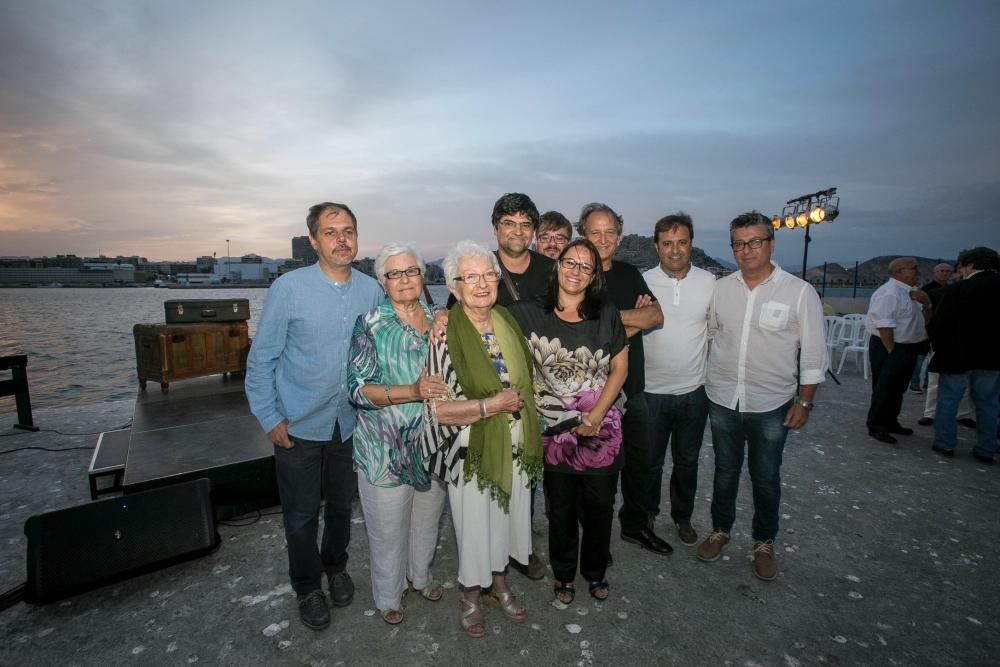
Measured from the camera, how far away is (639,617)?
265 centimetres

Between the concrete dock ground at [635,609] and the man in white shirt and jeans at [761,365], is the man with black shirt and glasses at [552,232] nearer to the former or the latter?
the man in white shirt and jeans at [761,365]

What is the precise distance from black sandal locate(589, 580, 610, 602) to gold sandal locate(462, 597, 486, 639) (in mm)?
706

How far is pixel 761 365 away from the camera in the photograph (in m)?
3.04

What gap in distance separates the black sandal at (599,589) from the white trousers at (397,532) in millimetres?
1008

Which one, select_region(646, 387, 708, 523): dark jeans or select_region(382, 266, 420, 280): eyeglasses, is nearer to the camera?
select_region(382, 266, 420, 280): eyeglasses

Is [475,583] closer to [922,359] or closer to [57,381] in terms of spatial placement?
[922,359]

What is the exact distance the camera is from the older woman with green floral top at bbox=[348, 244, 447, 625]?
2.32m

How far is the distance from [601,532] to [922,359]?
377 inches

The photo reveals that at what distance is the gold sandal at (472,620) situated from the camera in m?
2.50

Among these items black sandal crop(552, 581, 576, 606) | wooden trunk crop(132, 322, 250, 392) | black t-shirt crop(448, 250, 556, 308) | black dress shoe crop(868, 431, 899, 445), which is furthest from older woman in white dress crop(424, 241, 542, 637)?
wooden trunk crop(132, 322, 250, 392)

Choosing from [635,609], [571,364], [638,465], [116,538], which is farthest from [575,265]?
[116,538]

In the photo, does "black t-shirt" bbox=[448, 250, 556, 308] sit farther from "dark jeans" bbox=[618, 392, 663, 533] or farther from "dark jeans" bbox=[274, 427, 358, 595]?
"dark jeans" bbox=[274, 427, 358, 595]

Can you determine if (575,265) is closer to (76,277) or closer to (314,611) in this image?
(314,611)

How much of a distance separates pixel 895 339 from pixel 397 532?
20.8 ft
